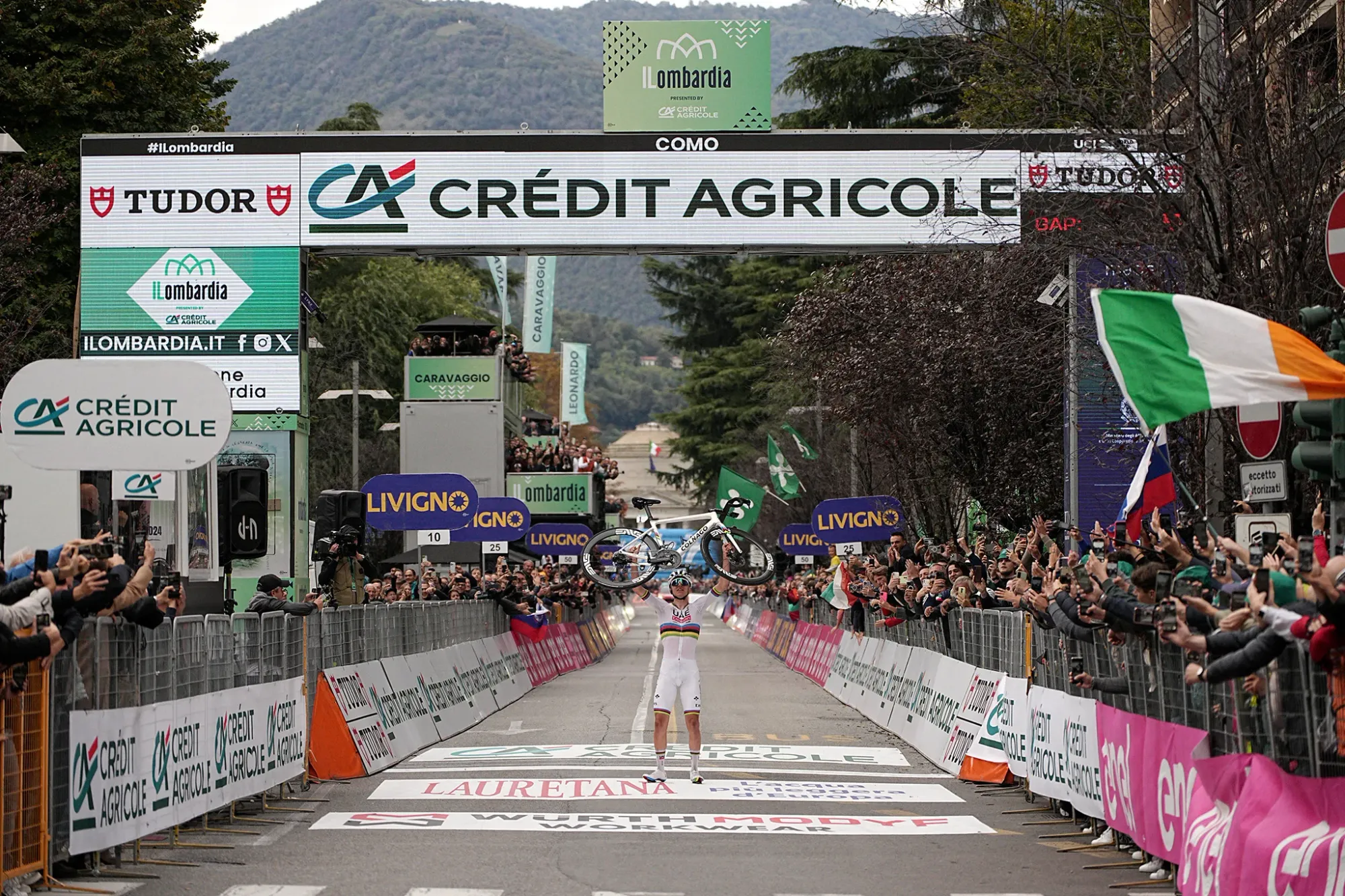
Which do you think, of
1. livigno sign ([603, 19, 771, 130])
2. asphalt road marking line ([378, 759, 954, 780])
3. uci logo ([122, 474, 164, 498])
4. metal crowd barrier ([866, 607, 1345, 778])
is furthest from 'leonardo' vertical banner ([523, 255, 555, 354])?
uci logo ([122, 474, 164, 498])

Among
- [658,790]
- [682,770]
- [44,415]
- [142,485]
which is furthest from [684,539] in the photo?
[44,415]

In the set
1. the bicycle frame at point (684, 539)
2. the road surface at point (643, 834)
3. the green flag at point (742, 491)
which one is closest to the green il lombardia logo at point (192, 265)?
the bicycle frame at point (684, 539)

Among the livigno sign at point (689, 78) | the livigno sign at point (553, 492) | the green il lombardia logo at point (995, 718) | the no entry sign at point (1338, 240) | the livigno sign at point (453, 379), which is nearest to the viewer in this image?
the no entry sign at point (1338, 240)

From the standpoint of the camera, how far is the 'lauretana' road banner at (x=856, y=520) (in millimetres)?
31609

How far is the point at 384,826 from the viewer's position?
1292 cm

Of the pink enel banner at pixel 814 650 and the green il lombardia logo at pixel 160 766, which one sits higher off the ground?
the green il lombardia logo at pixel 160 766

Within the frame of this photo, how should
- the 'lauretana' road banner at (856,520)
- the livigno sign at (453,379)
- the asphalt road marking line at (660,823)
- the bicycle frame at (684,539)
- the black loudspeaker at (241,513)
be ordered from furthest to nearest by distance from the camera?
the livigno sign at (453,379), the 'lauretana' road banner at (856,520), the bicycle frame at (684,539), the black loudspeaker at (241,513), the asphalt road marking line at (660,823)

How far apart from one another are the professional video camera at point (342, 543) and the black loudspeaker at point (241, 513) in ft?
18.9

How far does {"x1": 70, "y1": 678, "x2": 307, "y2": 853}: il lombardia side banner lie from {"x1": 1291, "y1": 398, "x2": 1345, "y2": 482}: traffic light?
Answer: 6.93 m

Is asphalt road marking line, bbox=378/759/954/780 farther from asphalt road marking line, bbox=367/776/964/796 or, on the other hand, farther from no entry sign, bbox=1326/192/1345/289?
no entry sign, bbox=1326/192/1345/289

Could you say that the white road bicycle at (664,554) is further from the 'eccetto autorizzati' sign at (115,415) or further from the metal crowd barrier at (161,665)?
the 'eccetto autorizzati' sign at (115,415)

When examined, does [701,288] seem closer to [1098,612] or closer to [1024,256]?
[1024,256]

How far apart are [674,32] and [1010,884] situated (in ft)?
62.0

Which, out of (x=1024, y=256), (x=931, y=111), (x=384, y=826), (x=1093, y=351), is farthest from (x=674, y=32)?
(x=931, y=111)
